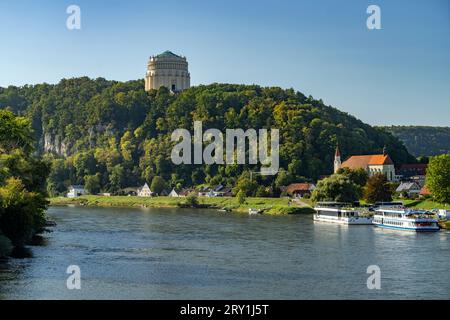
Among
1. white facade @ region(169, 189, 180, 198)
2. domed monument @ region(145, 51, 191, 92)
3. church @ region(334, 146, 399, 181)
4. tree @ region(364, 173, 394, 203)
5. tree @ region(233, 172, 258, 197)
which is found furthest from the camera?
domed monument @ region(145, 51, 191, 92)

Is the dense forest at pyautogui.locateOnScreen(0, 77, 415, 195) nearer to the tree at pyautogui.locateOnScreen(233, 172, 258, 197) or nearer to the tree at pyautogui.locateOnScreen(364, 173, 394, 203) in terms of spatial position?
the tree at pyautogui.locateOnScreen(233, 172, 258, 197)

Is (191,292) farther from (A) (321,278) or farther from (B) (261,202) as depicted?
(B) (261,202)

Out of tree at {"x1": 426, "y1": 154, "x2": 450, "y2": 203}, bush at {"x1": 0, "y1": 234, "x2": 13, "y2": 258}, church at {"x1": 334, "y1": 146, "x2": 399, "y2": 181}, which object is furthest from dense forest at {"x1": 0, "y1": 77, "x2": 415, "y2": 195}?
bush at {"x1": 0, "y1": 234, "x2": 13, "y2": 258}

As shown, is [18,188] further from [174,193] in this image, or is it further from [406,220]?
[174,193]

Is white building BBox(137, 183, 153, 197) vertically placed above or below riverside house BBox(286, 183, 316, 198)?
below

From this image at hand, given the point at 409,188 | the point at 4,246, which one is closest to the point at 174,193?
the point at 409,188

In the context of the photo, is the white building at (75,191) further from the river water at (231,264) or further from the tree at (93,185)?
the river water at (231,264)

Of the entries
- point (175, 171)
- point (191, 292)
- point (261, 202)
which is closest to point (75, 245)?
point (191, 292)

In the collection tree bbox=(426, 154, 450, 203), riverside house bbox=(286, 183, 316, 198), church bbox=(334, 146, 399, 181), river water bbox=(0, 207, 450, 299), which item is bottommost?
river water bbox=(0, 207, 450, 299)
